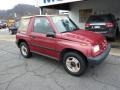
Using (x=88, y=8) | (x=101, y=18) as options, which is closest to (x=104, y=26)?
(x=101, y=18)

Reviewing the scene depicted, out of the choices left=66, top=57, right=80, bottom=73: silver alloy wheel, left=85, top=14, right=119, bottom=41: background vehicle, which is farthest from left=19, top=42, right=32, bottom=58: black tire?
left=85, top=14, right=119, bottom=41: background vehicle

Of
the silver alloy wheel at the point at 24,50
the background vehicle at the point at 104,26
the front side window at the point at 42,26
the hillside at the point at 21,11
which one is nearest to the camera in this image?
the front side window at the point at 42,26

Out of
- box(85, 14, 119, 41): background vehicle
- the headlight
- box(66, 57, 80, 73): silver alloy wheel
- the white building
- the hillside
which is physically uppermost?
the hillside

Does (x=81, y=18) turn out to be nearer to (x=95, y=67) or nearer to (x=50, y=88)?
(x=95, y=67)

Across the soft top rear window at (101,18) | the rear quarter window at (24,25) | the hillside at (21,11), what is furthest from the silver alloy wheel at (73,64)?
the hillside at (21,11)

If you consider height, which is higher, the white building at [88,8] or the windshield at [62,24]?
the white building at [88,8]

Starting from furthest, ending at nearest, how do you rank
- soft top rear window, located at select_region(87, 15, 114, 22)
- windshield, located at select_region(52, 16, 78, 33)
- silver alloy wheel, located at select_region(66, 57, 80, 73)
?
soft top rear window, located at select_region(87, 15, 114, 22) → windshield, located at select_region(52, 16, 78, 33) → silver alloy wheel, located at select_region(66, 57, 80, 73)

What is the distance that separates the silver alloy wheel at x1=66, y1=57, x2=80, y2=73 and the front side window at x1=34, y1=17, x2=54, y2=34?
114cm

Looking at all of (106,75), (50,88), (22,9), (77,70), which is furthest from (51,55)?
(22,9)

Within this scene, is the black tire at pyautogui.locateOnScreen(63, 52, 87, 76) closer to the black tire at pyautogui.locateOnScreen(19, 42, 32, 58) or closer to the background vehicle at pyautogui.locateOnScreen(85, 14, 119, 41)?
the black tire at pyautogui.locateOnScreen(19, 42, 32, 58)

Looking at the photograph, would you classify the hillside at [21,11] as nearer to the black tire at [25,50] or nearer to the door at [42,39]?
the black tire at [25,50]

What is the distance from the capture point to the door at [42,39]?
4.91 metres

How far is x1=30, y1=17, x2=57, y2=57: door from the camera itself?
4.91 metres

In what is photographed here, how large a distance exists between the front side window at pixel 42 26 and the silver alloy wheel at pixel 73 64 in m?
1.14
